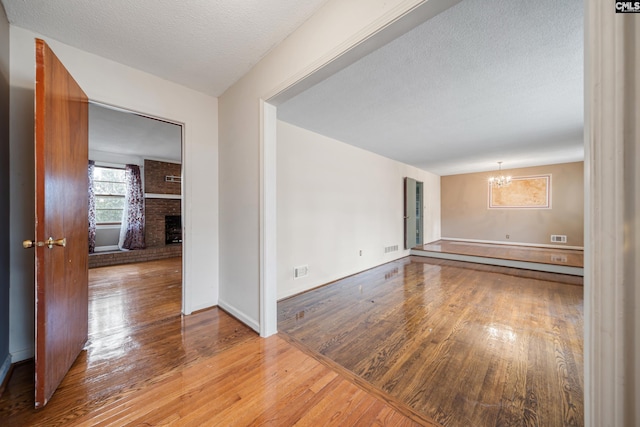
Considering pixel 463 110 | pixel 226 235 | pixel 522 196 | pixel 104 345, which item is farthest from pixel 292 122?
pixel 522 196

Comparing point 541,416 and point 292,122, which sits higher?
point 292,122

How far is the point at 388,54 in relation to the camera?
6.22 ft

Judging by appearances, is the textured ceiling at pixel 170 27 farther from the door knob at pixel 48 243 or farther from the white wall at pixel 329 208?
the door knob at pixel 48 243

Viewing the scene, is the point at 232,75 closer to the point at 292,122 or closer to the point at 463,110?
the point at 292,122

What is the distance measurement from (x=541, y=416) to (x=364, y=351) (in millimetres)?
1097

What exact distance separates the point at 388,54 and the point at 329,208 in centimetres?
237

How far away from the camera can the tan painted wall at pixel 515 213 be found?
6.17 metres

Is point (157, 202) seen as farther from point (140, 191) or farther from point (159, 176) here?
point (159, 176)

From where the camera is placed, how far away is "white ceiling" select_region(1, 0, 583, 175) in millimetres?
1577

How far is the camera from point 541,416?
1.37 metres

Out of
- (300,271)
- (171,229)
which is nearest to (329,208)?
(300,271)

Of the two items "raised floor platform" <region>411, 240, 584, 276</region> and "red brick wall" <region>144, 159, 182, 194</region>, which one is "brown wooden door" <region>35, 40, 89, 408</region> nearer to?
"red brick wall" <region>144, 159, 182, 194</region>

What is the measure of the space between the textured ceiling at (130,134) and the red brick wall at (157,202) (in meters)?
0.45

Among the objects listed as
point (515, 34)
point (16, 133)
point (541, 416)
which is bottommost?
point (541, 416)
